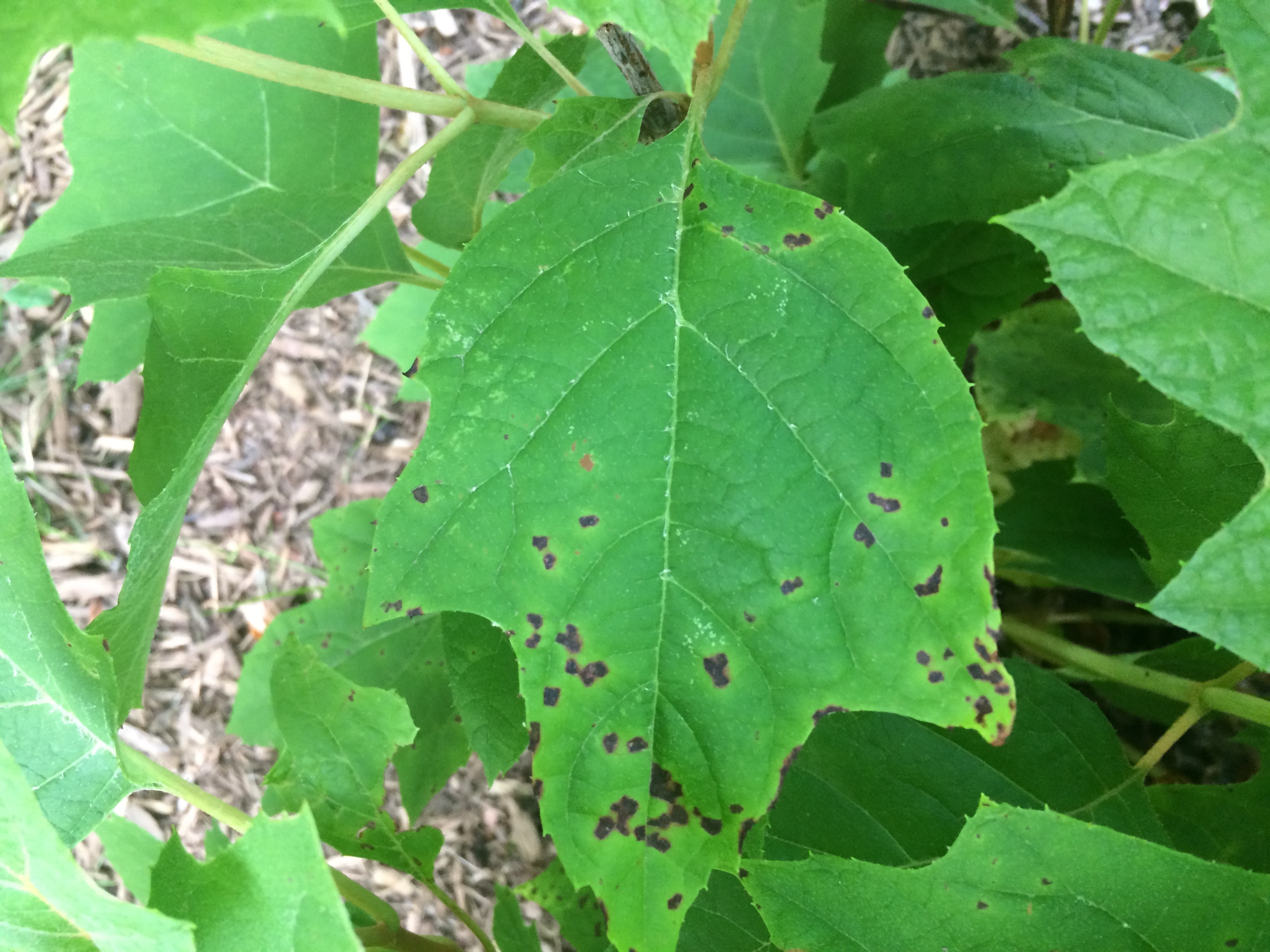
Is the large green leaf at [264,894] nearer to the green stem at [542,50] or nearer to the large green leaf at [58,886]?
the large green leaf at [58,886]

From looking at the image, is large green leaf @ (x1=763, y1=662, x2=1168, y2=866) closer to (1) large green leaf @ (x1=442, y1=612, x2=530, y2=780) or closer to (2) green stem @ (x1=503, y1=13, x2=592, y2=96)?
(1) large green leaf @ (x1=442, y1=612, x2=530, y2=780)

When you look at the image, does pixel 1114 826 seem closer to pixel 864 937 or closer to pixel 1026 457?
pixel 864 937

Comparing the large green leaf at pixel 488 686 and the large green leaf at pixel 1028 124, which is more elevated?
the large green leaf at pixel 1028 124

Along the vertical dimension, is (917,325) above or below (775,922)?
above

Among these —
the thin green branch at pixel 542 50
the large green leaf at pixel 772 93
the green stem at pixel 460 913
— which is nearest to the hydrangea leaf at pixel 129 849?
the green stem at pixel 460 913

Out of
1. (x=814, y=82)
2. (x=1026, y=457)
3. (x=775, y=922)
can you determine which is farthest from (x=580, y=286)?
(x=1026, y=457)
